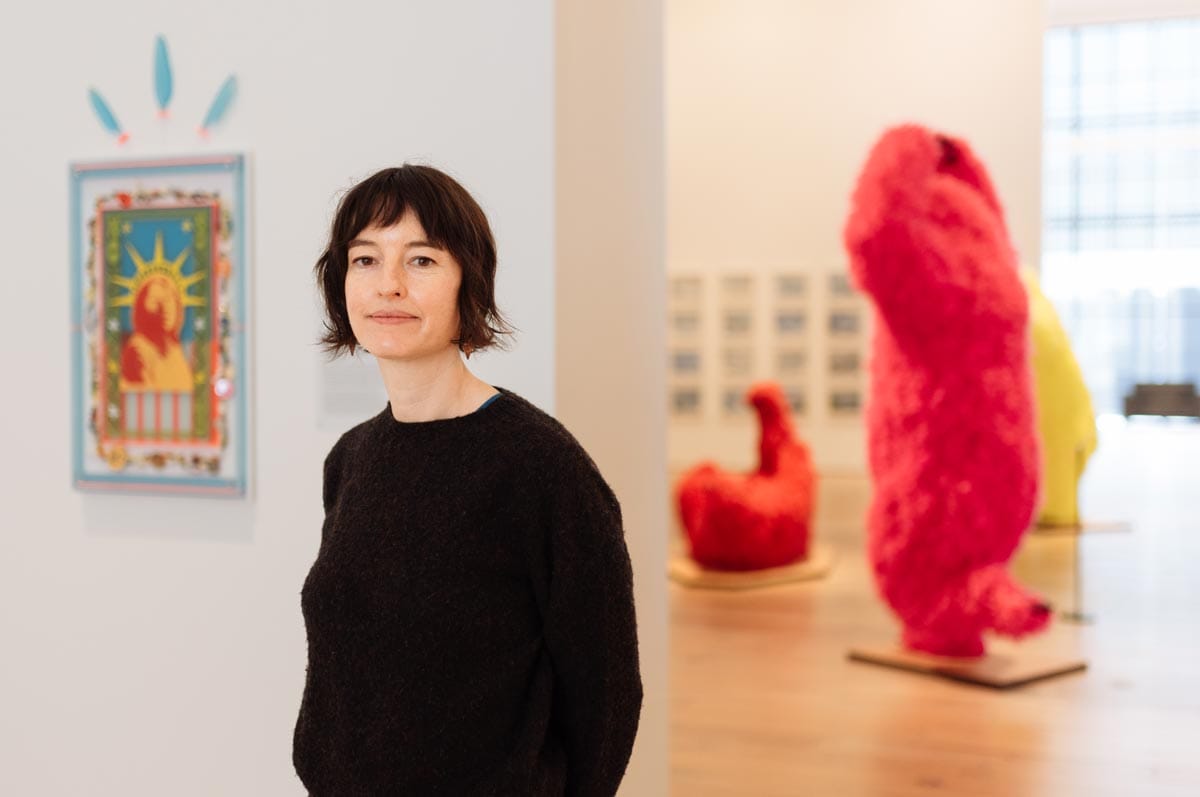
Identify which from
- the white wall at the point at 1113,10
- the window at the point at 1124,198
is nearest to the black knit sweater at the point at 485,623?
the white wall at the point at 1113,10

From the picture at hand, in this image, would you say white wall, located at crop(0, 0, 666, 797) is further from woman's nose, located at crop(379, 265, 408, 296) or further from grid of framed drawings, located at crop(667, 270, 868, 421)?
grid of framed drawings, located at crop(667, 270, 868, 421)

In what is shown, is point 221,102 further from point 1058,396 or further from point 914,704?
point 1058,396

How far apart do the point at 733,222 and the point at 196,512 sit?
8.58 meters

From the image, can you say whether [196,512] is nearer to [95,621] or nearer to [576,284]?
[95,621]

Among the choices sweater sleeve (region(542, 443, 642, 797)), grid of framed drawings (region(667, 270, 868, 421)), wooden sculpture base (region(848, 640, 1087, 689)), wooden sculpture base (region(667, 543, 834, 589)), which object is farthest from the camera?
grid of framed drawings (region(667, 270, 868, 421))

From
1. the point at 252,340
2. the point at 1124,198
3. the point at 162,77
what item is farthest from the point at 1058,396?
the point at 1124,198

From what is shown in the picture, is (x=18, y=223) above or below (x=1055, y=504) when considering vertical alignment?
above

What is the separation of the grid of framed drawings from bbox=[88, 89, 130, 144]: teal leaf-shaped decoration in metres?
7.91

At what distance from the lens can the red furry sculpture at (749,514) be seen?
7.43 meters

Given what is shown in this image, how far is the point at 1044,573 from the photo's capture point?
7.83 metres

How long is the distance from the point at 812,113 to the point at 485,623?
9915mm

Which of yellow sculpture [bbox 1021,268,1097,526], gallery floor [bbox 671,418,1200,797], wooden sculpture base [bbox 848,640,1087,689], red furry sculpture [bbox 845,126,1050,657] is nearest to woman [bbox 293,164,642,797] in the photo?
gallery floor [bbox 671,418,1200,797]

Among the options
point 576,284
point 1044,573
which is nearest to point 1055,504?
point 1044,573

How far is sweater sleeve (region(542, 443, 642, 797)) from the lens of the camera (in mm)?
1716
